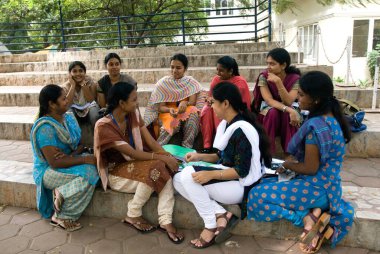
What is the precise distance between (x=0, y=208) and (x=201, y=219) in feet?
6.71

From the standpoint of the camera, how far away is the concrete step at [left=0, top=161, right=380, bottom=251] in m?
2.33

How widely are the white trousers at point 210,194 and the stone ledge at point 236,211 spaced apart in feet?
0.35

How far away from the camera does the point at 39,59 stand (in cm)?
856

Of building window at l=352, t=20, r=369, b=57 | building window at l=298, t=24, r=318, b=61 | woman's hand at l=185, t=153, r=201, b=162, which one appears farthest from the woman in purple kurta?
building window at l=298, t=24, r=318, b=61

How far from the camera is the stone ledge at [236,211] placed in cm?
233

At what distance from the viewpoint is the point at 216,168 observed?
8.32ft

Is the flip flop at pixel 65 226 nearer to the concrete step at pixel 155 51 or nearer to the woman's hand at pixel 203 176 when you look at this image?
the woman's hand at pixel 203 176

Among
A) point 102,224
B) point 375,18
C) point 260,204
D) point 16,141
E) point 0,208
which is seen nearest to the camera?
point 260,204

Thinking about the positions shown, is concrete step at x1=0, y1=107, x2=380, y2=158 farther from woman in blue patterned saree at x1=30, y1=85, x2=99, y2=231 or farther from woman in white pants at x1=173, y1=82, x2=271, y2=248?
woman in blue patterned saree at x1=30, y1=85, x2=99, y2=231

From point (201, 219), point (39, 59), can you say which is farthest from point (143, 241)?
point (39, 59)

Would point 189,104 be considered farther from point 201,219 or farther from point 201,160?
point 201,219

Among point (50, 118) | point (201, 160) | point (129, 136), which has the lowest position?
point (201, 160)

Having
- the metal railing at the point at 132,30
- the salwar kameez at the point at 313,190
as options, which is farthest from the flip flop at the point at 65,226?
the metal railing at the point at 132,30

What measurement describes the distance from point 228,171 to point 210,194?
27 cm
